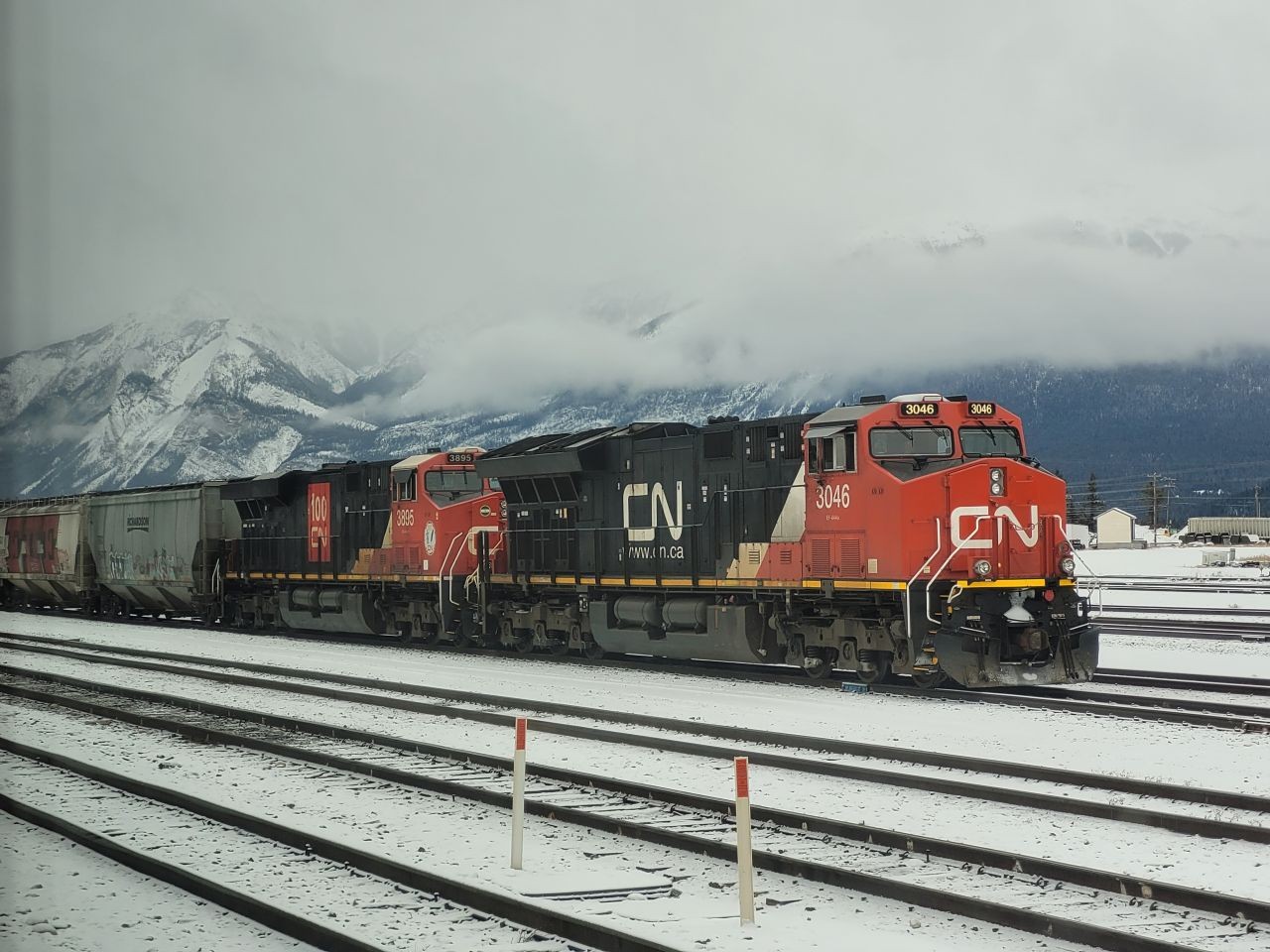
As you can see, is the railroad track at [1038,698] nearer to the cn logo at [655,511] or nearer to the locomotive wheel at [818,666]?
the locomotive wheel at [818,666]

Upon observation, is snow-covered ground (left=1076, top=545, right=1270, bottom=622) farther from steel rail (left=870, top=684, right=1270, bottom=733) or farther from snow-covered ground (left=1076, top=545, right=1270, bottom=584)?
steel rail (left=870, top=684, right=1270, bottom=733)

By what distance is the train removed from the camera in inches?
681

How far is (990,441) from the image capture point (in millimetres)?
18328

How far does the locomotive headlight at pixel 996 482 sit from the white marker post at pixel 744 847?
10953 millimetres

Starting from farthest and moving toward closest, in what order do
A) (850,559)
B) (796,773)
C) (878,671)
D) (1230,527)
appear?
(1230,527), (878,671), (850,559), (796,773)

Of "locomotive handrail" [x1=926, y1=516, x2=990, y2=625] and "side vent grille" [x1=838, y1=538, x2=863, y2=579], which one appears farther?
"side vent grille" [x1=838, y1=538, x2=863, y2=579]

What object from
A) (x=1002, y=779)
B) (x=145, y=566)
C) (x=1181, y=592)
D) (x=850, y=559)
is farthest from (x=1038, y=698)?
(x=1181, y=592)

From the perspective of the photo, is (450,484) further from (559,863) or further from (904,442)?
(559,863)

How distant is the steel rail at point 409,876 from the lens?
23.2 ft

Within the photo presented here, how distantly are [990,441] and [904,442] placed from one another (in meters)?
1.29

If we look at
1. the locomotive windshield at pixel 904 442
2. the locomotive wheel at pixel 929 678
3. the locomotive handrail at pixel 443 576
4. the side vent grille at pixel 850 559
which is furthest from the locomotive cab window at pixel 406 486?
the locomotive wheel at pixel 929 678

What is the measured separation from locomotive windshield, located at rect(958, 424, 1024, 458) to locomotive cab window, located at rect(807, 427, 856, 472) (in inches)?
58.2

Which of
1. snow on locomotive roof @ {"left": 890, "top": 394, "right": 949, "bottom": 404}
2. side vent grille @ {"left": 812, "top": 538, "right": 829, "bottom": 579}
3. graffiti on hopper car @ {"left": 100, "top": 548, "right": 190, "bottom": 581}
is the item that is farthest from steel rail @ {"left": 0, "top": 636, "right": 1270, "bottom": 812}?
graffiti on hopper car @ {"left": 100, "top": 548, "right": 190, "bottom": 581}

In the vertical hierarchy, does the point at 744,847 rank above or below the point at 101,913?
above
